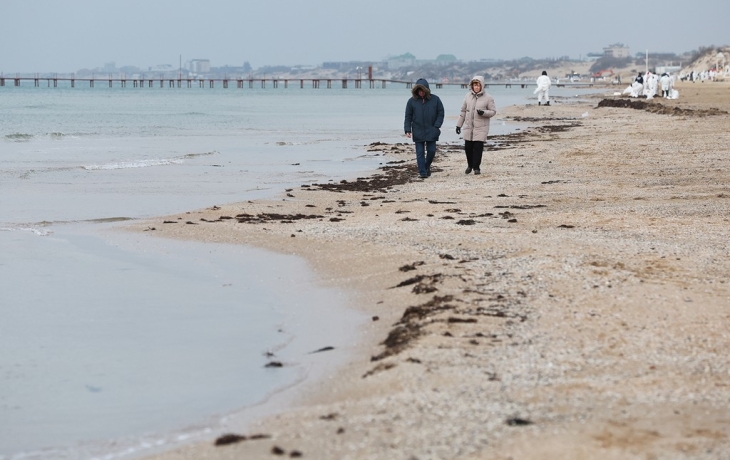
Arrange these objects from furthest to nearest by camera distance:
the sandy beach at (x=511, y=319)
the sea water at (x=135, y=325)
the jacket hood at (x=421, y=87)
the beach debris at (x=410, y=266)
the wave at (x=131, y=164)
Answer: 1. the wave at (x=131, y=164)
2. the jacket hood at (x=421, y=87)
3. the beach debris at (x=410, y=266)
4. the sea water at (x=135, y=325)
5. the sandy beach at (x=511, y=319)

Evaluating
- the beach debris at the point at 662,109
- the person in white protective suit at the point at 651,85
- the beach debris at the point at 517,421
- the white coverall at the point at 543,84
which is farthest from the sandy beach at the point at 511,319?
the person in white protective suit at the point at 651,85

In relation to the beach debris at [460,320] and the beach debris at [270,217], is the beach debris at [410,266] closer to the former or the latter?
the beach debris at [460,320]

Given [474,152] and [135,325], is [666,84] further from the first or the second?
→ [135,325]

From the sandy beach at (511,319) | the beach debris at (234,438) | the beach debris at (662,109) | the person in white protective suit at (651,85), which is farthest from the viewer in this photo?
the person in white protective suit at (651,85)

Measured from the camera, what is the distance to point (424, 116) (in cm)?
1441

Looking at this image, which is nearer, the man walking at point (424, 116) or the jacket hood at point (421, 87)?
the jacket hood at point (421, 87)

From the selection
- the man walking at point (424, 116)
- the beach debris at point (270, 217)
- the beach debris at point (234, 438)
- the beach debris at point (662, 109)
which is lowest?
the beach debris at point (234, 438)

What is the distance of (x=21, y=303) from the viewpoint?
707cm

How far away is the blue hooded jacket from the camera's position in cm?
1439

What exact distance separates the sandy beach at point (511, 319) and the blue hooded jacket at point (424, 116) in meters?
1.61

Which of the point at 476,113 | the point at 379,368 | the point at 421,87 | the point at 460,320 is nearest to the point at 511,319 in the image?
the point at 460,320

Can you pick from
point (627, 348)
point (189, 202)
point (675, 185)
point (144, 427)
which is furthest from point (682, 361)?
point (189, 202)

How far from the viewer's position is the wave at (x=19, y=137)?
97.7ft

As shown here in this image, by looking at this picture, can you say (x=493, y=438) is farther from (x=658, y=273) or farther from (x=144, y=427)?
(x=658, y=273)
